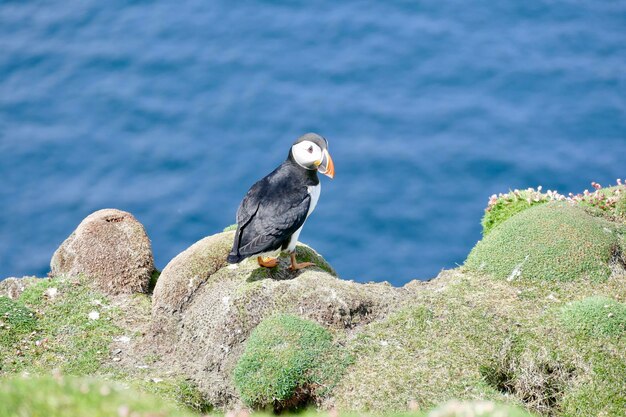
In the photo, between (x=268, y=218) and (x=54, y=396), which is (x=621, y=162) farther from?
(x=54, y=396)

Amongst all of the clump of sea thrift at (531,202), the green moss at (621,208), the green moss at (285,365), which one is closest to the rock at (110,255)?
the green moss at (285,365)

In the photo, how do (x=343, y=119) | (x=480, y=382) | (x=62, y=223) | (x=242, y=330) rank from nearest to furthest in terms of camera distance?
(x=480, y=382) → (x=242, y=330) → (x=62, y=223) → (x=343, y=119)

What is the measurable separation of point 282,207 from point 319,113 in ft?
32.9

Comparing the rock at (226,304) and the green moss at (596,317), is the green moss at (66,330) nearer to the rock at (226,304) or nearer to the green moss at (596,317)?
the rock at (226,304)

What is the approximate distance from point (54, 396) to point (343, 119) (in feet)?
48.6

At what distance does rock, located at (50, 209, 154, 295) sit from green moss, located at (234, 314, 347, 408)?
8.74 ft

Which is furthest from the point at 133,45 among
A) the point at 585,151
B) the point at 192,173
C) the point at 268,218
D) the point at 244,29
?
the point at 268,218

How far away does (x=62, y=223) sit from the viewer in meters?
18.9

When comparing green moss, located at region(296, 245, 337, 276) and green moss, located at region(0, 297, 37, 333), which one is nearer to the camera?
green moss, located at region(0, 297, 37, 333)

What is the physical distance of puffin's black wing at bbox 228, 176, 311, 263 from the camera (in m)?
10.3

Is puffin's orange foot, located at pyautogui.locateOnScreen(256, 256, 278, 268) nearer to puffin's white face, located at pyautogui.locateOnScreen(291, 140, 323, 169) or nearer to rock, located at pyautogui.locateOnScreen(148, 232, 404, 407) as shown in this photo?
rock, located at pyautogui.locateOnScreen(148, 232, 404, 407)

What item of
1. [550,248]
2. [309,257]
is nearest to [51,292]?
[309,257]

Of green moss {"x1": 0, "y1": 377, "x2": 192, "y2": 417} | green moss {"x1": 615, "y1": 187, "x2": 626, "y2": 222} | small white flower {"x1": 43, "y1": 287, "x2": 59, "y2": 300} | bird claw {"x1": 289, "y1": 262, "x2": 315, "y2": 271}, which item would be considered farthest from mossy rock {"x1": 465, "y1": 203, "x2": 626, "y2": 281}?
green moss {"x1": 0, "y1": 377, "x2": 192, "y2": 417}

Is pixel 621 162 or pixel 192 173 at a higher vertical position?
pixel 621 162
